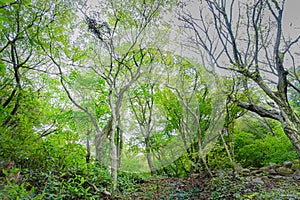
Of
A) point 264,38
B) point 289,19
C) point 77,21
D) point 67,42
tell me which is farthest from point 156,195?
point 289,19

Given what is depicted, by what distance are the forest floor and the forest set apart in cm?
2

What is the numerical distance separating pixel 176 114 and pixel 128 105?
0.92 m

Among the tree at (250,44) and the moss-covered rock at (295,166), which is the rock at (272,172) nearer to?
the moss-covered rock at (295,166)

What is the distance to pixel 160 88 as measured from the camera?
12.5ft

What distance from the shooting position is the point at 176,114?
3.58 meters

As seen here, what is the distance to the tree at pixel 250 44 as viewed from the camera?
3117 millimetres

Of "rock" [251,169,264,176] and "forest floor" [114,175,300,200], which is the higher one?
"rock" [251,169,264,176]

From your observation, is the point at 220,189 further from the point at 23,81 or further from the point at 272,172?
the point at 23,81

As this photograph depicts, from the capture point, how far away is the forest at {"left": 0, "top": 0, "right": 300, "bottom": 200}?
2.56 metres

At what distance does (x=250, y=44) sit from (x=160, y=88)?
5.33 ft

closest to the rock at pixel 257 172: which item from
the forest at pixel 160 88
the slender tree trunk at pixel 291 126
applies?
the forest at pixel 160 88

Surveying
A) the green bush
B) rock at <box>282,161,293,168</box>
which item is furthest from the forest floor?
the green bush

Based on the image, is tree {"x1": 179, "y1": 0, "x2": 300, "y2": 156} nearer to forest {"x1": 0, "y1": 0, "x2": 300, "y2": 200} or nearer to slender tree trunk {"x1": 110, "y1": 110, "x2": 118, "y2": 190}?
forest {"x1": 0, "y1": 0, "x2": 300, "y2": 200}

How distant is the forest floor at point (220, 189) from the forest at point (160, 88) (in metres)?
0.02
